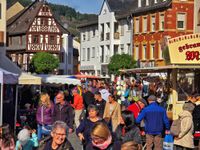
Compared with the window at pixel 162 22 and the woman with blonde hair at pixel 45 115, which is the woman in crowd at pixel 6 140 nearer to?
the woman with blonde hair at pixel 45 115

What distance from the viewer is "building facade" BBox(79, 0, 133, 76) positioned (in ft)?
222

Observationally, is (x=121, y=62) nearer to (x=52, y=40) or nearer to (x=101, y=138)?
(x=52, y=40)

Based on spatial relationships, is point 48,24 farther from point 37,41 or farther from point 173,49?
point 173,49

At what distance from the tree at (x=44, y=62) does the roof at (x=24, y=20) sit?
285 inches

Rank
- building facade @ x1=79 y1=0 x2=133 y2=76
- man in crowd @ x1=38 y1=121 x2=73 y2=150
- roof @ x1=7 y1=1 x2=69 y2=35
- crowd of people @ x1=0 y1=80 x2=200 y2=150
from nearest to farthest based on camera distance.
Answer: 1. crowd of people @ x1=0 y1=80 x2=200 y2=150
2. man in crowd @ x1=38 y1=121 x2=73 y2=150
3. building facade @ x1=79 y1=0 x2=133 y2=76
4. roof @ x1=7 y1=1 x2=69 y2=35

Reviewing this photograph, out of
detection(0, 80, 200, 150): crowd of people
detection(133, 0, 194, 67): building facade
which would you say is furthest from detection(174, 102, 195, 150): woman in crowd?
detection(133, 0, 194, 67): building facade

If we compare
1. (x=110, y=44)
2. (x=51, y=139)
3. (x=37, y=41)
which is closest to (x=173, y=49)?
(x=51, y=139)

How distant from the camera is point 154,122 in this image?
13312mm

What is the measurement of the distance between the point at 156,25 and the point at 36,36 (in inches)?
1247

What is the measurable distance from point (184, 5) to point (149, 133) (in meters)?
45.2

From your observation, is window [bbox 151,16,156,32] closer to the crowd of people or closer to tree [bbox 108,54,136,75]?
tree [bbox 108,54,136,75]

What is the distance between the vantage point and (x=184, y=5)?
5741 cm

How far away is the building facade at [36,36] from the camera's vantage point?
87188 mm

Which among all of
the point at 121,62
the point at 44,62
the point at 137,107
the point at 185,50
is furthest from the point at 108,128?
the point at 44,62
